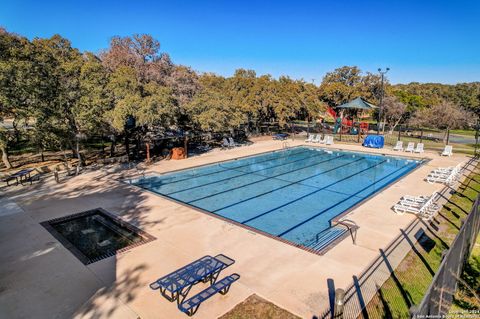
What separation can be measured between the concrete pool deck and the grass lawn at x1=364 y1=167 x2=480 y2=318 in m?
0.68

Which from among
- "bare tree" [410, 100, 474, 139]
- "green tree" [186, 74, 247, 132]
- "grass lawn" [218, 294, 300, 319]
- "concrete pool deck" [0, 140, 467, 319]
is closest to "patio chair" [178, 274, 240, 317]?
"concrete pool deck" [0, 140, 467, 319]

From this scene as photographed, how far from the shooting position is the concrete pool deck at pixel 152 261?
204 inches

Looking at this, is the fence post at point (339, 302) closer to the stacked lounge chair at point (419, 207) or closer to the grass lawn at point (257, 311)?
the grass lawn at point (257, 311)

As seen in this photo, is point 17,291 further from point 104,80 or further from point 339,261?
point 104,80

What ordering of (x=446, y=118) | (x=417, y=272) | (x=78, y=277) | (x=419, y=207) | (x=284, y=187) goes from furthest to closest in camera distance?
(x=446, y=118)
(x=284, y=187)
(x=419, y=207)
(x=417, y=272)
(x=78, y=277)

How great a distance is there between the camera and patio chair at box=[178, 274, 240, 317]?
481cm

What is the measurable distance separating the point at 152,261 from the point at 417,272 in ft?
18.9

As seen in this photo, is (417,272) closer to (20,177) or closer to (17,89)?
(17,89)

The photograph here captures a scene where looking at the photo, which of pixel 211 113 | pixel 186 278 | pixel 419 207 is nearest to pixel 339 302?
pixel 186 278

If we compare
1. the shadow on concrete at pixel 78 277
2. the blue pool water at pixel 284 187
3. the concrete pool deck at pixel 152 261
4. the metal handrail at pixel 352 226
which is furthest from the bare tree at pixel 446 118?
the shadow on concrete at pixel 78 277

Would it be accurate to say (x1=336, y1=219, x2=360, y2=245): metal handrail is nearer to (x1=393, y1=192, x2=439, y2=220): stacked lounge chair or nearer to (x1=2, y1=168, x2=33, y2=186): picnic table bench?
(x1=393, y1=192, x2=439, y2=220): stacked lounge chair

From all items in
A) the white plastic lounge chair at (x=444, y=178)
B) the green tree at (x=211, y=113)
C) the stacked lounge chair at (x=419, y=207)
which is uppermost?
the green tree at (x=211, y=113)

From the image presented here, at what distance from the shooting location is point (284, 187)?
13648 millimetres

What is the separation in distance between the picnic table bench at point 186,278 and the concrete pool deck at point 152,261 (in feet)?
0.59
